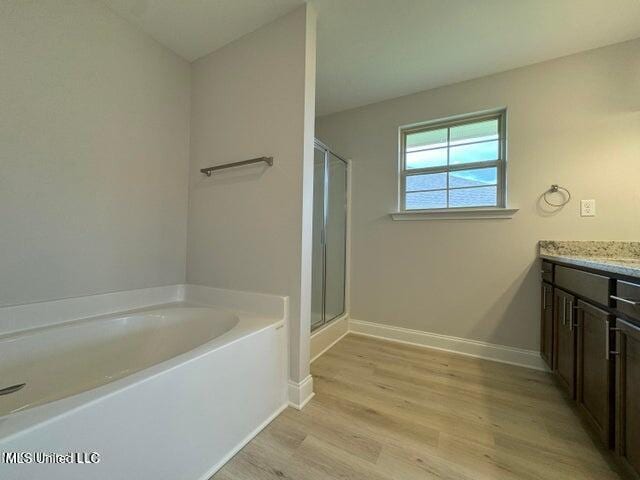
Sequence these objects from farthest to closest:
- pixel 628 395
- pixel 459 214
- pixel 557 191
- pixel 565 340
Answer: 1. pixel 459 214
2. pixel 557 191
3. pixel 565 340
4. pixel 628 395

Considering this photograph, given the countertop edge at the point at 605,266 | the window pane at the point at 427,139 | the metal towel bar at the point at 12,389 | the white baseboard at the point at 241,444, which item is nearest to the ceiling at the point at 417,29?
the window pane at the point at 427,139

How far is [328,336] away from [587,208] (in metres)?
2.11

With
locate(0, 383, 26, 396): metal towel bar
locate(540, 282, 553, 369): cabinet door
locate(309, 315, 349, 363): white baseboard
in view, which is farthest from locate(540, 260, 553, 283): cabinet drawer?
locate(0, 383, 26, 396): metal towel bar

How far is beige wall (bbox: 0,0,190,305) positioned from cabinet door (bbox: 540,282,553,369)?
8.59ft

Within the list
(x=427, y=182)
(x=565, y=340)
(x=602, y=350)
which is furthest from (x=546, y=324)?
(x=427, y=182)

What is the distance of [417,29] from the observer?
1584mm

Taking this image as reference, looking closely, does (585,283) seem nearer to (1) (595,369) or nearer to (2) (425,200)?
(1) (595,369)

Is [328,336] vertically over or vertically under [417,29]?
under

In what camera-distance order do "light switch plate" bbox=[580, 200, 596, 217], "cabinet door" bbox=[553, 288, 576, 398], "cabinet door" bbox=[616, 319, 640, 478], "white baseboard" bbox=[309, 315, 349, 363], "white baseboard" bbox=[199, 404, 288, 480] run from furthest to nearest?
1. "white baseboard" bbox=[309, 315, 349, 363]
2. "light switch plate" bbox=[580, 200, 596, 217]
3. "cabinet door" bbox=[553, 288, 576, 398]
4. "white baseboard" bbox=[199, 404, 288, 480]
5. "cabinet door" bbox=[616, 319, 640, 478]

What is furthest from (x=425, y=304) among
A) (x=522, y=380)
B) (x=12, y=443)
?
(x=12, y=443)

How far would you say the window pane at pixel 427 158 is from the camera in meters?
2.20

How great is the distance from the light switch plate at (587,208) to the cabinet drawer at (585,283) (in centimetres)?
56

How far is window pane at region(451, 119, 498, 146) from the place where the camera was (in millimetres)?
2031

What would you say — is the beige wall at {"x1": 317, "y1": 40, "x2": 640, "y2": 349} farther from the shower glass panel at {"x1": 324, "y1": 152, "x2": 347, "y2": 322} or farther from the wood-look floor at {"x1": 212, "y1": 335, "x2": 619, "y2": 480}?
the wood-look floor at {"x1": 212, "y1": 335, "x2": 619, "y2": 480}
